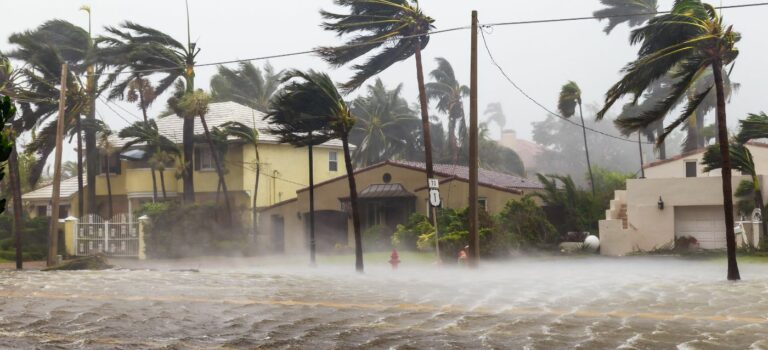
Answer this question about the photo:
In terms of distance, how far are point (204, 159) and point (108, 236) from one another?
8.44 meters

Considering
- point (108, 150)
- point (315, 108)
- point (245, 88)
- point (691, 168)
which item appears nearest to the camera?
point (315, 108)

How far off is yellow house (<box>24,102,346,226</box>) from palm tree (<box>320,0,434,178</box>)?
11772 mm

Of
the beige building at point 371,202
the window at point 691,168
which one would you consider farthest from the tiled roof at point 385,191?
the window at point 691,168

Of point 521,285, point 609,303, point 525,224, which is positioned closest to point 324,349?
point 609,303

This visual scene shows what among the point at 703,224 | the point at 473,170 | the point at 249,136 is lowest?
the point at 703,224

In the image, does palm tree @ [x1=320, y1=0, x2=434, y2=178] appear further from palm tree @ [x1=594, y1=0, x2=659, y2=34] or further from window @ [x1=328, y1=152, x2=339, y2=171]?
palm tree @ [x1=594, y1=0, x2=659, y2=34]

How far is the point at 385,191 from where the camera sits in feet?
133

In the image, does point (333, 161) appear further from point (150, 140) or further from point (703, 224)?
point (703, 224)

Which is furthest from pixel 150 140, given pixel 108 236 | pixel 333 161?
pixel 333 161

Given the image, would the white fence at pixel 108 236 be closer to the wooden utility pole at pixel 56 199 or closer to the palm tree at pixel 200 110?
the palm tree at pixel 200 110

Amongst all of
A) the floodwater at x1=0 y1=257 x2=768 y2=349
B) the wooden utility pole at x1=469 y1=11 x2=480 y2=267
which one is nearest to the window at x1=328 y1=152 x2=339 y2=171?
the floodwater at x1=0 y1=257 x2=768 y2=349

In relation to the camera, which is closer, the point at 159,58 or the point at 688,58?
the point at 688,58

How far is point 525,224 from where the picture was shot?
3503 cm

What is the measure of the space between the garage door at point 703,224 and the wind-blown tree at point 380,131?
32.2 meters
